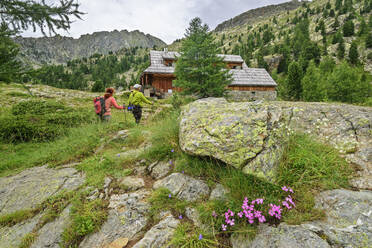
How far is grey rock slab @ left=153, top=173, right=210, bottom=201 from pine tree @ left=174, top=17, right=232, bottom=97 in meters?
10.3

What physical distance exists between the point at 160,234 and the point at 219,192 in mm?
988

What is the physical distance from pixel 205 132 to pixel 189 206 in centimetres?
124

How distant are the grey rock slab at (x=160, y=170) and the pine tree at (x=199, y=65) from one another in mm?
9819

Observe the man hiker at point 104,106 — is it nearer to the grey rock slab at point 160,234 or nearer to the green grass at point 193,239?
the grey rock slab at point 160,234

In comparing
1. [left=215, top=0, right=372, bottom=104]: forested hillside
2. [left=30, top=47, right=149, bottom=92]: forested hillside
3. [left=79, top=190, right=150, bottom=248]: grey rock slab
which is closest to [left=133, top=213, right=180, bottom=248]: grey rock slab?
[left=79, top=190, right=150, bottom=248]: grey rock slab

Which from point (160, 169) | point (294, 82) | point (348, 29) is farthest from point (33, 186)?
point (348, 29)

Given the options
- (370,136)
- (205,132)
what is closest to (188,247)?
(205,132)

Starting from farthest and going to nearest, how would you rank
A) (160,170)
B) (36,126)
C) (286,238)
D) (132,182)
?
(36,126) → (160,170) → (132,182) → (286,238)

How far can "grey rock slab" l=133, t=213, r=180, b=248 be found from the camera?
1898mm

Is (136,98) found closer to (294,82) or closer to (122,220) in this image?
(122,220)

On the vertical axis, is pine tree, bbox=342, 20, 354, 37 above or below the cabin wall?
above

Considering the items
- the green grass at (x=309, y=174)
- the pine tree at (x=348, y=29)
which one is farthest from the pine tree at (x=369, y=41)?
the green grass at (x=309, y=174)

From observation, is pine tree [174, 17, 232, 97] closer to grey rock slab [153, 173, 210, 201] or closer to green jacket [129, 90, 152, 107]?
green jacket [129, 90, 152, 107]

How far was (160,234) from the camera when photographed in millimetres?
2004
